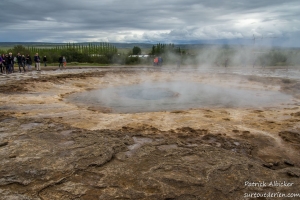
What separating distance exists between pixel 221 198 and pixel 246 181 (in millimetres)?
540

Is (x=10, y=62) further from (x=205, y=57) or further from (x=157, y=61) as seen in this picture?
(x=205, y=57)

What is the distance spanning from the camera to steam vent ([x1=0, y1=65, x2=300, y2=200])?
3145 mm

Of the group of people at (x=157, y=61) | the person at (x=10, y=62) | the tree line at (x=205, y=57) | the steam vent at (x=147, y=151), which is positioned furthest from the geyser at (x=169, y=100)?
the tree line at (x=205, y=57)

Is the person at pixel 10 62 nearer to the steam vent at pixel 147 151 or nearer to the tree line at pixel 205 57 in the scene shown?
the steam vent at pixel 147 151

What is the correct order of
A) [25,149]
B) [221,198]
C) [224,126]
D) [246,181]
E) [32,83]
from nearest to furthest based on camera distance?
[221,198]
[246,181]
[25,149]
[224,126]
[32,83]

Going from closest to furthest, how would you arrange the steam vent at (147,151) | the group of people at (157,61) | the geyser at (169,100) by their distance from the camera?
the steam vent at (147,151)
the geyser at (169,100)
the group of people at (157,61)

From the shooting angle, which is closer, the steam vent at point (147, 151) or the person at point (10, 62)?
the steam vent at point (147, 151)

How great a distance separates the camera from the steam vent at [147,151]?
10.3ft

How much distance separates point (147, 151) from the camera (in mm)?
4227

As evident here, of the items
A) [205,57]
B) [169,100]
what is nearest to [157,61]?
[205,57]

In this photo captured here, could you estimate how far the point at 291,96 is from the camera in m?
10.1

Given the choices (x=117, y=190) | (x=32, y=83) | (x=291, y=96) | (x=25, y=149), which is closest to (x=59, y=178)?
(x=117, y=190)

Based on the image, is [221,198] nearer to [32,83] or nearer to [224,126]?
[224,126]

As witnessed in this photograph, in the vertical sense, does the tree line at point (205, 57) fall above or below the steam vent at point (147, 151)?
above
